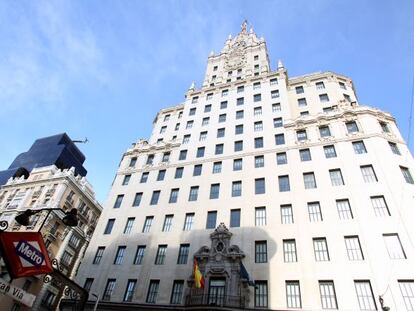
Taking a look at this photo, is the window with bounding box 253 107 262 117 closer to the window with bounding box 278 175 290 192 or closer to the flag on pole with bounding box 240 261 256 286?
the window with bounding box 278 175 290 192

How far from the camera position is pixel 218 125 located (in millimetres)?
41938

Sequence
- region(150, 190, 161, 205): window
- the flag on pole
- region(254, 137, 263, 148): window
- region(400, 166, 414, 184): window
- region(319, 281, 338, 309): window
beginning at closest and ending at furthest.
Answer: region(319, 281, 338, 309): window < the flag on pole < region(400, 166, 414, 184): window < region(150, 190, 161, 205): window < region(254, 137, 263, 148): window

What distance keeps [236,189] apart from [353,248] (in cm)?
1265

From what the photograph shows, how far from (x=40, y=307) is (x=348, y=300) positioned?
134ft

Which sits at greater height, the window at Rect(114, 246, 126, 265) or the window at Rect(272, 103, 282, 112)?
the window at Rect(272, 103, 282, 112)

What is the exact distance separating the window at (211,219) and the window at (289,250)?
7387mm

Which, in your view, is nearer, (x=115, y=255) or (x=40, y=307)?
(x=115, y=255)

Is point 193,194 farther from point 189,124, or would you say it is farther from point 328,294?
point 328,294

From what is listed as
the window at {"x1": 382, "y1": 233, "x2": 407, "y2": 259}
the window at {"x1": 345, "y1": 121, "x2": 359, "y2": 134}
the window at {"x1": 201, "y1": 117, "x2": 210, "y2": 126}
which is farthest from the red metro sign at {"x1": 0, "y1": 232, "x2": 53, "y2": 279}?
the window at {"x1": 201, "y1": 117, "x2": 210, "y2": 126}

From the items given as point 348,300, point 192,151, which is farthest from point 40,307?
point 348,300

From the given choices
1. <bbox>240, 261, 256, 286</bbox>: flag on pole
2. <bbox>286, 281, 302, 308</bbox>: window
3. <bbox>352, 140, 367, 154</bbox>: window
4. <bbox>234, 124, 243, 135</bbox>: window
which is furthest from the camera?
<bbox>234, 124, 243, 135</bbox>: window

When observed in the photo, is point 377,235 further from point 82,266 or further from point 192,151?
point 82,266

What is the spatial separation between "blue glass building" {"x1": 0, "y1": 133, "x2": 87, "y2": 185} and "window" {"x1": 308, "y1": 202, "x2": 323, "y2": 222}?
6956 centimetres

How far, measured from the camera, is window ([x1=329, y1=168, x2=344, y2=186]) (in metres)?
29.2
